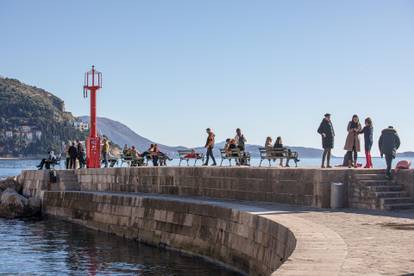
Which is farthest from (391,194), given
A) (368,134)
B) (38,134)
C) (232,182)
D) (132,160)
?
(38,134)

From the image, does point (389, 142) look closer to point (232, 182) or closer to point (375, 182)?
point (375, 182)

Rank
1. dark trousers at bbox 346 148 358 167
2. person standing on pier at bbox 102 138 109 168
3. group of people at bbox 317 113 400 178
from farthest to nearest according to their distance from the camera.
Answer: person standing on pier at bbox 102 138 109 168
dark trousers at bbox 346 148 358 167
group of people at bbox 317 113 400 178

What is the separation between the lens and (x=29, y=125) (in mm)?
176500

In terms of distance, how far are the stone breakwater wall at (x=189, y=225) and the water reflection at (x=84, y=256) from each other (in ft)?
1.24

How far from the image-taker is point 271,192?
61.9 ft

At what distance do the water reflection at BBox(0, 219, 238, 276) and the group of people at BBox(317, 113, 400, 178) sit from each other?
17.0 feet

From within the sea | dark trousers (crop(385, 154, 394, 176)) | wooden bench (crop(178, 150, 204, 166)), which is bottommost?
the sea

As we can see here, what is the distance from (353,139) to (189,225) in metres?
5.54

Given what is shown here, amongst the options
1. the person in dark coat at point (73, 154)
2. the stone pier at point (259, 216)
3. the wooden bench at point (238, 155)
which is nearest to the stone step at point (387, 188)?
the stone pier at point (259, 216)

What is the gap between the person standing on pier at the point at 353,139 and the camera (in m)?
20.4

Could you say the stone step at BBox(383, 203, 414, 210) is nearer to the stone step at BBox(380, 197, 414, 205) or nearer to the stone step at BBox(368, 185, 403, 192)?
the stone step at BBox(380, 197, 414, 205)

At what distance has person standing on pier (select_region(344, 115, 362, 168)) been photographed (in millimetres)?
20406

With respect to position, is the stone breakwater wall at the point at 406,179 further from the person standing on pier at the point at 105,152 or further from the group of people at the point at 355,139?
the person standing on pier at the point at 105,152

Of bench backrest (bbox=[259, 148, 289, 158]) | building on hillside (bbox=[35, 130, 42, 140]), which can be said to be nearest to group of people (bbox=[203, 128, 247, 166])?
bench backrest (bbox=[259, 148, 289, 158])
